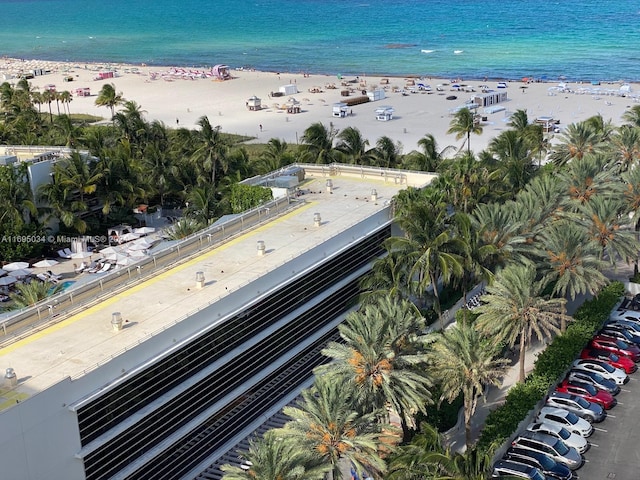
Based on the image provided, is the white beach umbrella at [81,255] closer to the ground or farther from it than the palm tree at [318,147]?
closer to the ground

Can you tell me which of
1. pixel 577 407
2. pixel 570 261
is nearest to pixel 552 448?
pixel 577 407

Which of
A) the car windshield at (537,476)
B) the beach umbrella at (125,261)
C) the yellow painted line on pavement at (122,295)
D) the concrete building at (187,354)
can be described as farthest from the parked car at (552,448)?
the beach umbrella at (125,261)

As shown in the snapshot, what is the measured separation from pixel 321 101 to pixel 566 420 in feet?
→ 271

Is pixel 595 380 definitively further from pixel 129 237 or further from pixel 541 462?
pixel 129 237

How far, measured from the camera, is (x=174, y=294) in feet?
97.0

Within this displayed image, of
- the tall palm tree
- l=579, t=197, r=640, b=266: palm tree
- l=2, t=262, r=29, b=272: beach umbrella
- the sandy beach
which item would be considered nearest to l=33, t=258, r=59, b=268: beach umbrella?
l=2, t=262, r=29, b=272: beach umbrella

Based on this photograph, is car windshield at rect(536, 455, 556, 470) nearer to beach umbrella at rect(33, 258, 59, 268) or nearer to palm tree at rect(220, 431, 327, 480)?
palm tree at rect(220, 431, 327, 480)

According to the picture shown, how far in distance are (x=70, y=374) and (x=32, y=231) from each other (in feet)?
91.2

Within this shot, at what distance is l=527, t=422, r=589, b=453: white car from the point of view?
2988cm

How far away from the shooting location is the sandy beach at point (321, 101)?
88.4 meters

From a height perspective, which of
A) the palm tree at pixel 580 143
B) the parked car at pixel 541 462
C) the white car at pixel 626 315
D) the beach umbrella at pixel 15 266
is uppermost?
the palm tree at pixel 580 143

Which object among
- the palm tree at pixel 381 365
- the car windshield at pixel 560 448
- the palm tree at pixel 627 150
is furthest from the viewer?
the palm tree at pixel 627 150

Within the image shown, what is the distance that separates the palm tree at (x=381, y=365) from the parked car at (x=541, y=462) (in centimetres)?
458

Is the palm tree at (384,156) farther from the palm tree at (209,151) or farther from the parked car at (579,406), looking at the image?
the parked car at (579,406)
